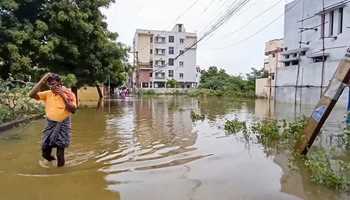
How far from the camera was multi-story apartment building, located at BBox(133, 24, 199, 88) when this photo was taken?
78.1 metres

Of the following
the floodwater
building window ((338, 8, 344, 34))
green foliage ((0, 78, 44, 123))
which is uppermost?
building window ((338, 8, 344, 34))

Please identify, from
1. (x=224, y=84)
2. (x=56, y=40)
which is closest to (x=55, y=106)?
(x=56, y=40)

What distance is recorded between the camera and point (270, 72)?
51312mm

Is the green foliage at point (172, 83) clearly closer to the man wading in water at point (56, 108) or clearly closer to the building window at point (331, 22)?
the building window at point (331, 22)

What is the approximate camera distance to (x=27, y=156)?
8094 mm

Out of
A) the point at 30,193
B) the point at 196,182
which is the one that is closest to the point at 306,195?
the point at 196,182

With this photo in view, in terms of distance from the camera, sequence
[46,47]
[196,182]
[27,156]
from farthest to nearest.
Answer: [46,47], [27,156], [196,182]

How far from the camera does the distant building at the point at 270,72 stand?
44641mm

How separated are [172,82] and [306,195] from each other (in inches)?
2728

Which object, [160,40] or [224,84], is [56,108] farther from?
[160,40]

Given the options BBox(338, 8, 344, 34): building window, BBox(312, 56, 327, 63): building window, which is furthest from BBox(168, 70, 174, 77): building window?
BBox(338, 8, 344, 34): building window

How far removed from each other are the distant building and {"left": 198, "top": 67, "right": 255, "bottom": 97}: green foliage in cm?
165

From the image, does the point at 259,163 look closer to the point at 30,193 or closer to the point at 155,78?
the point at 30,193

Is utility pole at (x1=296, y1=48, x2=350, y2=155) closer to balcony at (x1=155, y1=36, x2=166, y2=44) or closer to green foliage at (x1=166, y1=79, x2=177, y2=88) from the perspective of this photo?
green foliage at (x1=166, y1=79, x2=177, y2=88)
